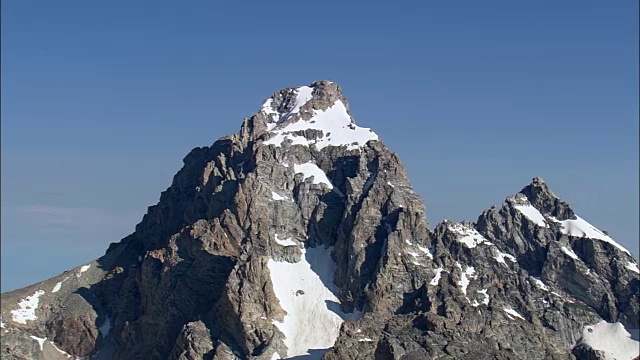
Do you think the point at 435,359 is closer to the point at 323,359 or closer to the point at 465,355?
the point at 465,355

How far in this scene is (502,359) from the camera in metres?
199

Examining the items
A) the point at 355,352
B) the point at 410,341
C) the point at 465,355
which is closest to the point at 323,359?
the point at 355,352

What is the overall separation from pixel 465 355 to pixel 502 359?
9175 mm

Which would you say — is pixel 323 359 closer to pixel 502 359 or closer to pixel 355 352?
pixel 355 352

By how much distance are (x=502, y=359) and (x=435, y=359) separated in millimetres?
17413

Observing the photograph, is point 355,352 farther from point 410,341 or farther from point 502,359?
point 502,359

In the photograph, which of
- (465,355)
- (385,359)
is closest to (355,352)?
(385,359)

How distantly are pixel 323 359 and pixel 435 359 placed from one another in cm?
2623

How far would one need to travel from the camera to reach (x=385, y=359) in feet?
634

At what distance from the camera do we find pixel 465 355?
198m

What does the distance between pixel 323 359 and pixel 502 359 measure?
43.1 m

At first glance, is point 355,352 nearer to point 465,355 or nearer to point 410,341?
point 410,341

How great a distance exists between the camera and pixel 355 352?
197 m

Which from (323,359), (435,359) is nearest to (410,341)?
(435,359)
